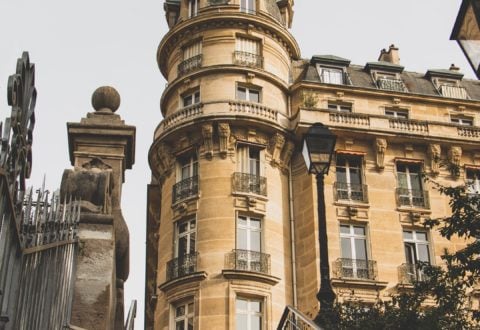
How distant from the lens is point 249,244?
26.3 m

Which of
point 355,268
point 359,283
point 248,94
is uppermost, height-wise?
point 248,94

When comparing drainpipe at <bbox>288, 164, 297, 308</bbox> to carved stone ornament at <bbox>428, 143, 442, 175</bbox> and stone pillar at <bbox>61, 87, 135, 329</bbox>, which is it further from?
stone pillar at <bbox>61, 87, 135, 329</bbox>

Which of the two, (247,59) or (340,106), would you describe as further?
(340,106)

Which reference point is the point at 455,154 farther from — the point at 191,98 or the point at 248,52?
the point at 191,98

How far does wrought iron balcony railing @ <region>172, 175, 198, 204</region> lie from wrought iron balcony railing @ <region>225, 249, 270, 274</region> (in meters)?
2.89

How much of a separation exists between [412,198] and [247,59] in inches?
330

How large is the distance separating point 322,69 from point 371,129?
4675 millimetres

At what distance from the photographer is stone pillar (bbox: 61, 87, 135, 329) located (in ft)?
23.1

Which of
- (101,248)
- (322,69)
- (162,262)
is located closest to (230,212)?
(162,262)

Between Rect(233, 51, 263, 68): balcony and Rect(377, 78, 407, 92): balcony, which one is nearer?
Rect(233, 51, 263, 68): balcony

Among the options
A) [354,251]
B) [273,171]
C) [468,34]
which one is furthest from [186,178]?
[468,34]

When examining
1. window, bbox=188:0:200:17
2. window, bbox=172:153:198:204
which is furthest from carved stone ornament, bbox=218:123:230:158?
window, bbox=188:0:200:17

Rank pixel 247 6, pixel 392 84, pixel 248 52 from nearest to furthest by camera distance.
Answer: pixel 248 52, pixel 247 6, pixel 392 84

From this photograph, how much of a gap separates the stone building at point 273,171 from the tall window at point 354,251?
5 centimetres
